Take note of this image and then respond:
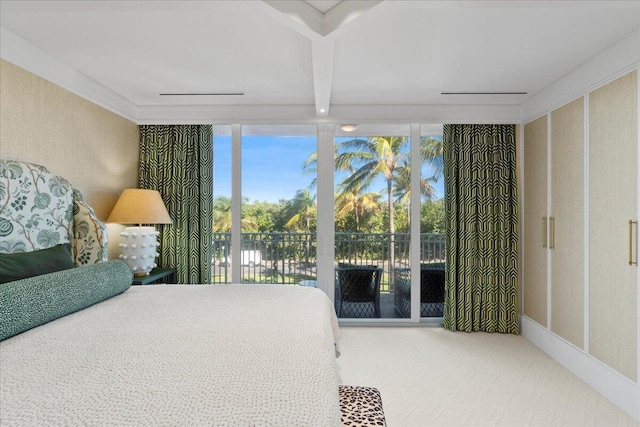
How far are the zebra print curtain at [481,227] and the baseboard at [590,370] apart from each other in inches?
16.5

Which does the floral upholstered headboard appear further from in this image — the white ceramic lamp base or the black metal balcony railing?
the black metal balcony railing

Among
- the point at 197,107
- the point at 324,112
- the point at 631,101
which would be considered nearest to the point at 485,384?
the point at 631,101

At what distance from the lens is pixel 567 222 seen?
2785mm

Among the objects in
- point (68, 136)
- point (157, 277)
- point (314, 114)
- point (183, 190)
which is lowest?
point (157, 277)

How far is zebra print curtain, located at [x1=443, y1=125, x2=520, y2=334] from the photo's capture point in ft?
11.6

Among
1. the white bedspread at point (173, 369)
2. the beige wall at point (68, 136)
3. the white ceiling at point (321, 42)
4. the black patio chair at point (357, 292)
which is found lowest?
the black patio chair at point (357, 292)

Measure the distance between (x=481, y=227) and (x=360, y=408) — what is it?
9.21ft

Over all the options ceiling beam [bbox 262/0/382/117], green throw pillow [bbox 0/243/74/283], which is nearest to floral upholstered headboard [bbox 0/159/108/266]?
green throw pillow [bbox 0/243/74/283]

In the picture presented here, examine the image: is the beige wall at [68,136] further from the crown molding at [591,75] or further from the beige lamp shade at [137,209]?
the crown molding at [591,75]

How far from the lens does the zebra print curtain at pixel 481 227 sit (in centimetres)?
354

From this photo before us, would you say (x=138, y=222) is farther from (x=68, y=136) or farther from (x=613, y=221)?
(x=613, y=221)

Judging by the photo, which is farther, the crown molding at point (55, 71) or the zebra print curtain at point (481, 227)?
the zebra print curtain at point (481, 227)

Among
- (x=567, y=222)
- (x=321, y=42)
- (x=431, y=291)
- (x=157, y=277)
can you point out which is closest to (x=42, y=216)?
(x=157, y=277)

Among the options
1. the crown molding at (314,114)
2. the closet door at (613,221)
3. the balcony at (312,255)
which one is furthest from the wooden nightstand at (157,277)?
the closet door at (613,221)
